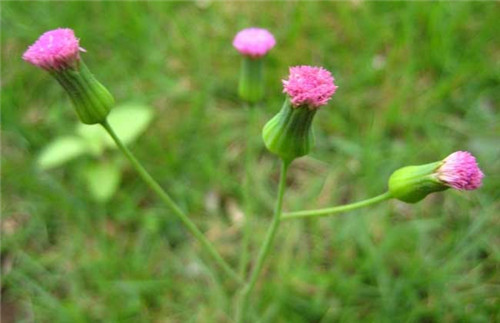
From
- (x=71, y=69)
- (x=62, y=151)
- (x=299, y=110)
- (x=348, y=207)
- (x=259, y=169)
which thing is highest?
(x=71, y=69)

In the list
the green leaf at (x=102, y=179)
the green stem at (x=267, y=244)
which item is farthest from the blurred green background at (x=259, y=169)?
the green stem at (x=267, y=244)

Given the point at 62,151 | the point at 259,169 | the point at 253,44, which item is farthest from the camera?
the point at 259,169

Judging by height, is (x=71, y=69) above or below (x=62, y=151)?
above

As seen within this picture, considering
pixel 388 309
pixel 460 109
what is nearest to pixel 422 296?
pixel 388 309

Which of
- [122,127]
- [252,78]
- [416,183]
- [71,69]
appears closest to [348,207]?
[416,183]

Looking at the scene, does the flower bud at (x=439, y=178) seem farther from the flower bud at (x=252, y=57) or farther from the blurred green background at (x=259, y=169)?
the blurred green background at (x=259, y=169)

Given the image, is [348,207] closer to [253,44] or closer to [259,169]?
[253,44]
